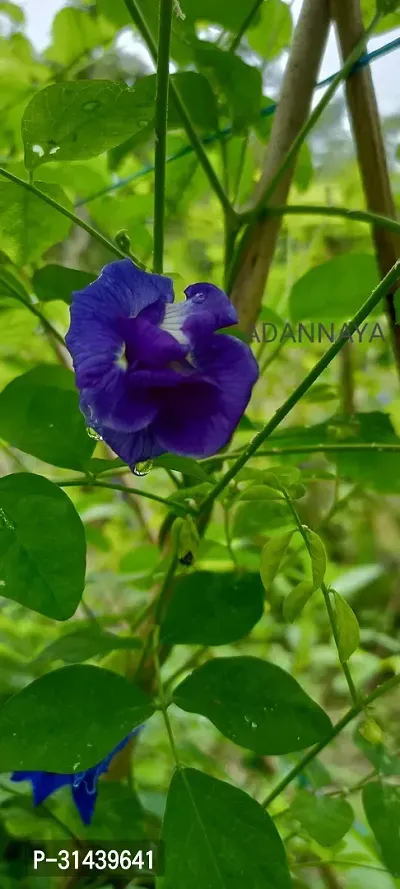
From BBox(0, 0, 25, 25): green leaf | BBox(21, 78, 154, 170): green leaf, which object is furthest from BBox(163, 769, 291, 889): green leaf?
BBox(0, 0, 25, 25): green leaf

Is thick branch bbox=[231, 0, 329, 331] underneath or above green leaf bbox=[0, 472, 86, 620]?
above

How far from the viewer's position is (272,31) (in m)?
0.66

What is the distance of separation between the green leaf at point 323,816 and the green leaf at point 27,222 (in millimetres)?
419

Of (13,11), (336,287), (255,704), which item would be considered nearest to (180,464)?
(255,704)

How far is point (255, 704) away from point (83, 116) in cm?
33

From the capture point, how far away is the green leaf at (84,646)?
469 millimetres

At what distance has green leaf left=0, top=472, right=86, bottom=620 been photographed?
35cm

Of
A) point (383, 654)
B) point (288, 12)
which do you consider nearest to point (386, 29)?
point (288, 12)

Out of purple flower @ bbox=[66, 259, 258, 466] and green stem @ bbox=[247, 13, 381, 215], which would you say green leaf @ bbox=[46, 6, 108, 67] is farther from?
purple flower @ bbox=[66, 259, 258, 466]

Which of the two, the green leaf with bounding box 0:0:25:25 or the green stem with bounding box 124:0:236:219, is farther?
the green leaf with bounding box 0:0:25:25

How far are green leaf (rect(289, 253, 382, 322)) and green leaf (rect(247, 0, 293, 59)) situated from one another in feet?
0.82

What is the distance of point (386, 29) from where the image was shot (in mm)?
616

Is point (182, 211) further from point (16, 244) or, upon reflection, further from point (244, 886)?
point (244, 886)

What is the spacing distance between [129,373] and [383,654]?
4.56 feet
